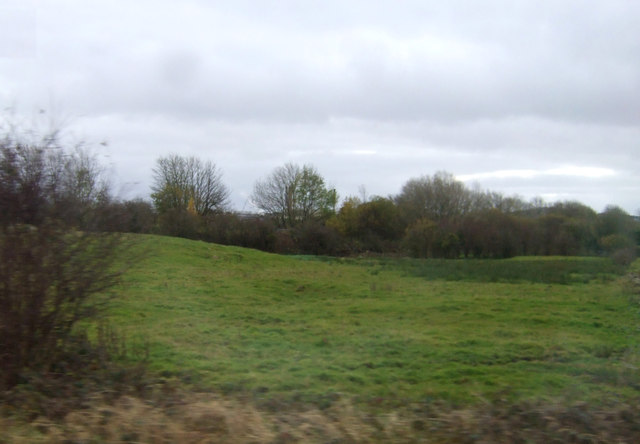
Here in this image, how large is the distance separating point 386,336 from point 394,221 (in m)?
46.3

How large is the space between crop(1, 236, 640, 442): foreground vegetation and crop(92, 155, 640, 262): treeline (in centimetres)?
319

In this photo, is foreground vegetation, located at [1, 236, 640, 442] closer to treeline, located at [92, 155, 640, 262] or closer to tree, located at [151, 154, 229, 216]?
treeline, located at [92, 155, 640, 262]

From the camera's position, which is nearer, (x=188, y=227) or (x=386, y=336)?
(x=386, y=336)

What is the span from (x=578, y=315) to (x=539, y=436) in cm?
963

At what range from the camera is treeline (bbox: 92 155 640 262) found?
26.9 metres

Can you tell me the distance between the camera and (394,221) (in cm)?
5684

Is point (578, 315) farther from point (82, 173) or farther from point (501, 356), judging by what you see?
point (82, 173)

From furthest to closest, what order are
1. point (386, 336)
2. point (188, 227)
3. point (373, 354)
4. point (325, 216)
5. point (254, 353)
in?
point (325, 216)
point (188, 227)
point (386, 336)
point (254, 353)
point (373, 354)

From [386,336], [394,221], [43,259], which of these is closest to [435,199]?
[394,221]

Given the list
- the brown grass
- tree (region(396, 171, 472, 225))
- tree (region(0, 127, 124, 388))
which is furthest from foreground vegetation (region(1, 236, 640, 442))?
tree (region(396, 171, 472, 225))

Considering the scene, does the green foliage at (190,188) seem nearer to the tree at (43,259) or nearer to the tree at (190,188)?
the tree at (190,188)

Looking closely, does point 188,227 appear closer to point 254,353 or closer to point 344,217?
point 344,217

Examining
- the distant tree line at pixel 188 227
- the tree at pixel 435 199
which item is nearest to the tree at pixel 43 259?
the distant tree line at pixel 188 227

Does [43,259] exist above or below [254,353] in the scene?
above
